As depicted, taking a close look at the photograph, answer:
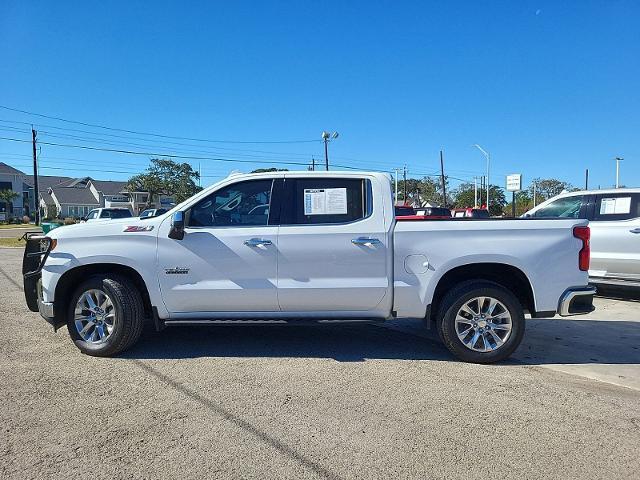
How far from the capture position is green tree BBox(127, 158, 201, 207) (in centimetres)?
7562

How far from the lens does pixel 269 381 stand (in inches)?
175

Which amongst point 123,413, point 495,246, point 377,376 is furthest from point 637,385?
point 123,413

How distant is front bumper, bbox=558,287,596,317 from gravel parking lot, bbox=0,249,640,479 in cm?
61

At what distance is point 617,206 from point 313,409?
6.97 m

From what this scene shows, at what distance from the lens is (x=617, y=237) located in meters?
7.96

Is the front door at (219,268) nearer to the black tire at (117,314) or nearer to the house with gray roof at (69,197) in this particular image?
the black tire at (117,314)

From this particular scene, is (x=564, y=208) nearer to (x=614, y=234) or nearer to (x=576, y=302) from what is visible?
(x=614, y=234)

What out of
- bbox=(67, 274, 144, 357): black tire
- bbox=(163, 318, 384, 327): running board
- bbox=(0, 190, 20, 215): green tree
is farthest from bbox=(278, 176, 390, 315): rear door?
bbox=(0, 190, 20, 215): green tree

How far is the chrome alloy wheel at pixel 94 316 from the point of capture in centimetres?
501

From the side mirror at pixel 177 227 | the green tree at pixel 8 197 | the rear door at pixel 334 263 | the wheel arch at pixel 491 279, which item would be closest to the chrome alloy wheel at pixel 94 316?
the side mirror at pixel 177 227

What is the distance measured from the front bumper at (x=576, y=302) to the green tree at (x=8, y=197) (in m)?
79.6

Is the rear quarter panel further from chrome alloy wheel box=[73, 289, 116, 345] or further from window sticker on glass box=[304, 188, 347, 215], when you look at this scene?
chrome alloy wheel box=[73, 289, 116, 345]

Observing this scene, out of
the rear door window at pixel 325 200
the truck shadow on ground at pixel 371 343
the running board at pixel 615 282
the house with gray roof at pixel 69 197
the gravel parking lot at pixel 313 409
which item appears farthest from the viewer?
the house with gray roof at pixel 69 197

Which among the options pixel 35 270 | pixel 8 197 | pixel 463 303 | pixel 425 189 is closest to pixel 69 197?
pixel 8 197
